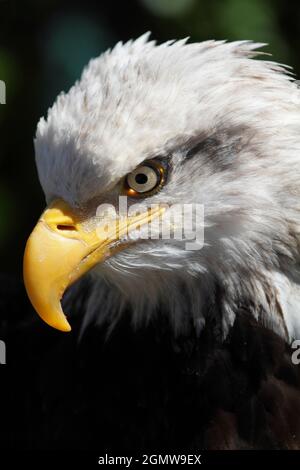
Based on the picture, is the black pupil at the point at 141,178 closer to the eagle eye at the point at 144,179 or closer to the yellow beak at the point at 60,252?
the eagle eye at the point at 144,179

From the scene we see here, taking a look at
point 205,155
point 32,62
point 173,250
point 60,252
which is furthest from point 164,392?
point 32,62

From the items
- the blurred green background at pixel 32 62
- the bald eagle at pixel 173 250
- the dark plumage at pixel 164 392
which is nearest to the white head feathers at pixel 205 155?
the bald eagle at pixel 173 250

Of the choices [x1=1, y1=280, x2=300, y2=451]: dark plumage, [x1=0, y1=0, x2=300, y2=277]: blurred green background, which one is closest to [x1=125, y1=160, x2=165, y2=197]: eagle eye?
[x1=1, y1=280, x2=300, y2=451]: dark plumage

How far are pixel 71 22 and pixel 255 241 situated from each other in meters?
2.73

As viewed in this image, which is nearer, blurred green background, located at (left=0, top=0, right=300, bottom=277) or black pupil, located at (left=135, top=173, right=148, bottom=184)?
black pupil, located at (left=135, top=173, right=148, bottom=184)

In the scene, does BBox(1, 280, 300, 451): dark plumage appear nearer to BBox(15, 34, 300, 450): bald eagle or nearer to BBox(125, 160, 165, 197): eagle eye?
BBox(15, 34, 300, 450): bald eagle

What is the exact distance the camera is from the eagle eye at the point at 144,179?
2283 millimetres

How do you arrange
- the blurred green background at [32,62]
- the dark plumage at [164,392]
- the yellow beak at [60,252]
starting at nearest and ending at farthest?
the yellow beak at [60,252], the dark plumage at [164,392], the blurred green background at [32,62]

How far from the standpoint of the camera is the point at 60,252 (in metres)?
2.23

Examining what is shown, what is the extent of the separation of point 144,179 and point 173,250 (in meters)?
0.25

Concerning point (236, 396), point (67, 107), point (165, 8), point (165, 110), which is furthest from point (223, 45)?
point (165, 8)

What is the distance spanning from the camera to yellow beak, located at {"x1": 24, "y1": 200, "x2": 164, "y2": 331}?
2217 mm

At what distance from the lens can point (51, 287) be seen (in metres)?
2.22
